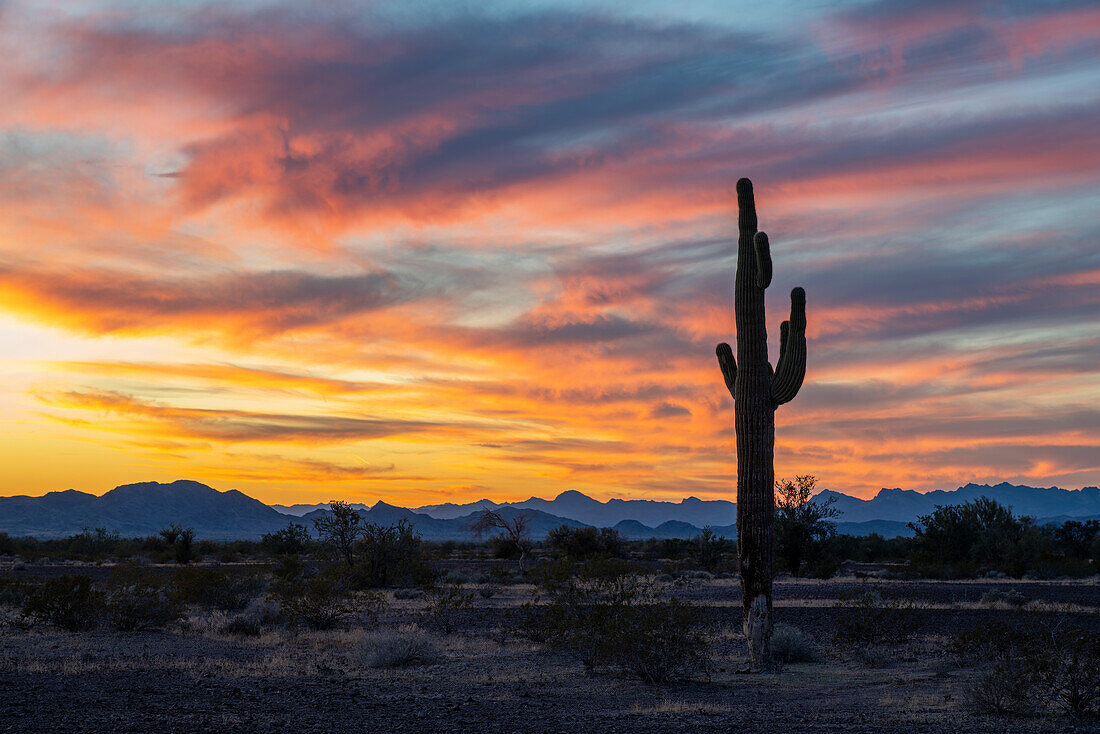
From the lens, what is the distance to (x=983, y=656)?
1634cm

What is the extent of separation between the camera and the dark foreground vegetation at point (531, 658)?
12125 mm

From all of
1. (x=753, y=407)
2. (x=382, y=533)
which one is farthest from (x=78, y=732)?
(x=382, y=533)

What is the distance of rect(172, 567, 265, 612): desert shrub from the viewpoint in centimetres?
2562

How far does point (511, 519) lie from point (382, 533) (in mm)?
16616

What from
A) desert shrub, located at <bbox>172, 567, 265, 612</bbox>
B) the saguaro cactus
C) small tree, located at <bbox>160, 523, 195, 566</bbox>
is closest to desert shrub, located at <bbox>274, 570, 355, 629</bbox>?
desert shrub, located at <bbox>172, 567, 265, 612</bbox>

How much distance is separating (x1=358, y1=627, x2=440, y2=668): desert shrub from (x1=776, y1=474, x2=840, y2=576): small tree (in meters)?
28.1

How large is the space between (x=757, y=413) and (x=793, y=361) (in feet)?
4.15

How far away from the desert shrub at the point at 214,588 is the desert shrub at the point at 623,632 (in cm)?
1105

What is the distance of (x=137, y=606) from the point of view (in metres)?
21.3

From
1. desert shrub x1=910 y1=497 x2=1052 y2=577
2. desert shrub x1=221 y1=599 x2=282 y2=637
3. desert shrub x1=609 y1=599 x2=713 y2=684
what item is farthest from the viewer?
desert shrub x1=910 y1=497 x2=1052 y2=577

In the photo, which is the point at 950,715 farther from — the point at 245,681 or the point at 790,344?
the point at 245,681

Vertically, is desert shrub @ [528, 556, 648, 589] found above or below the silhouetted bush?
above

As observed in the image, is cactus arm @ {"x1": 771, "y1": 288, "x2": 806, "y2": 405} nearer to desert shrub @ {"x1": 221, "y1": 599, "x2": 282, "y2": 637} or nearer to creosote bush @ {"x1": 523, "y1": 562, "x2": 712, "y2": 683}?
creosote bush @ {"x1": 523, "y1": 562, "x2": 712, "y2": 683}

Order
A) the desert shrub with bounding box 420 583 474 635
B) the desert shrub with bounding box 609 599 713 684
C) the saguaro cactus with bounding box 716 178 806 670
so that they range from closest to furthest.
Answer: the desert shrub with bounding box 609 599 713 684 → the saguaro cactus with bounding box 716 178 806 670 → the desert shrub with bounding box 420 583 474 635
